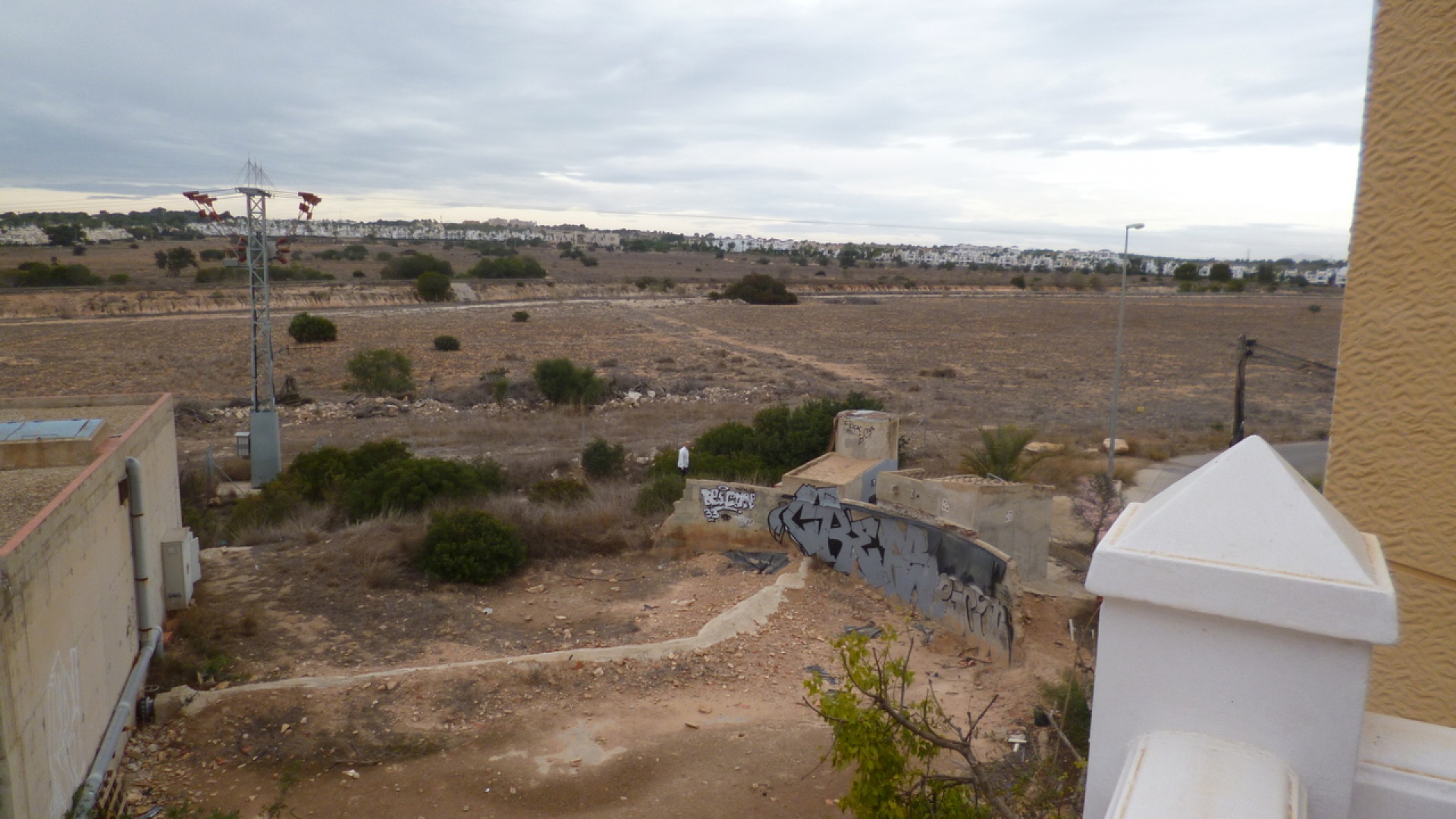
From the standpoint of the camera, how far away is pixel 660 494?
19.4m

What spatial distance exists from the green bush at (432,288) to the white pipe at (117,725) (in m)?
63.7

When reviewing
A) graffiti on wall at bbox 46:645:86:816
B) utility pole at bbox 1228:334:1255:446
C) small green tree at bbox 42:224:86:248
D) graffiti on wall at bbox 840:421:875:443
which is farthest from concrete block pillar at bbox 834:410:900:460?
small green tree at bbox 42:224:86:248

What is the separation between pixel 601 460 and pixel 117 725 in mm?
14490

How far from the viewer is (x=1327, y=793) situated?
163 cm

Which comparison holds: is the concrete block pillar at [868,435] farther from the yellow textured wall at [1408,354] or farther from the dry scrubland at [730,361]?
the yellow textured wall at [1408,354]

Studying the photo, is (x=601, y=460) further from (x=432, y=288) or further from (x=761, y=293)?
(x=761, y=293)

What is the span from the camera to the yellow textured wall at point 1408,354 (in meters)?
3.08

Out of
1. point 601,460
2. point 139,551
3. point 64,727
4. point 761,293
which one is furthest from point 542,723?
point 761,293

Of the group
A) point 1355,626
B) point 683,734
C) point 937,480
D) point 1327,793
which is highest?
point 1355,626

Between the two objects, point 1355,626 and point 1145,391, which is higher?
point 1355,626

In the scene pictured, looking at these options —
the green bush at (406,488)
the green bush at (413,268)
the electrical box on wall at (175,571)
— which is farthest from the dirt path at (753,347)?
the electrical box on wall at (175,571)

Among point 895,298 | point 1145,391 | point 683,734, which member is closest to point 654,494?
point 683,734

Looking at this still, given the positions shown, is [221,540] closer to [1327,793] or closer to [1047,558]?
[1047,558]

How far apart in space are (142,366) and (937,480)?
3802cm
